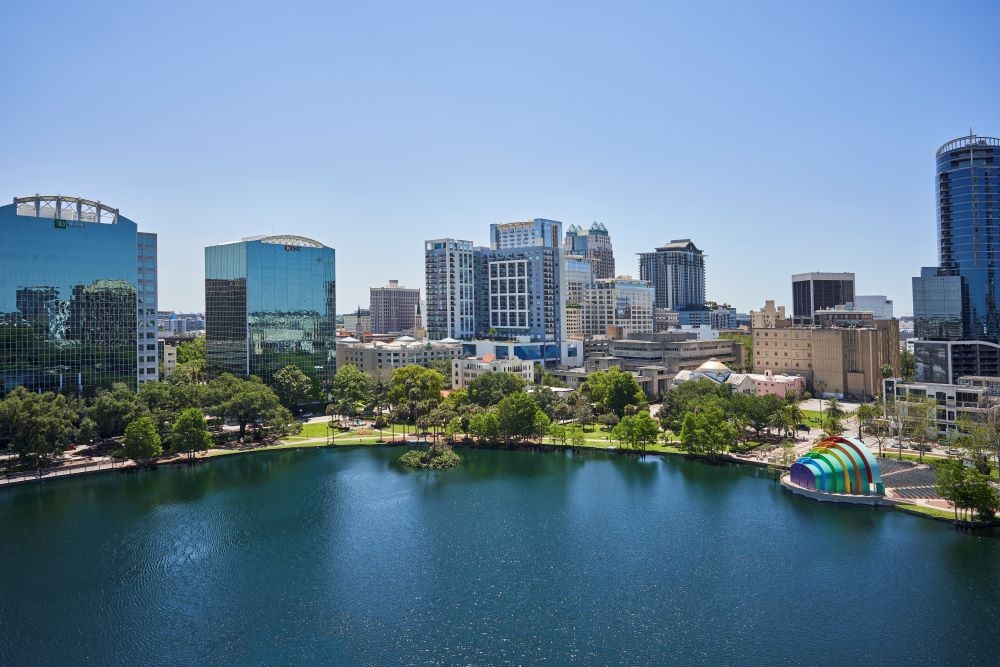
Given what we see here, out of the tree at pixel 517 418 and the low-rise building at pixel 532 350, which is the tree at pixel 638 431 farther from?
the low-rise building at pixel 532 350

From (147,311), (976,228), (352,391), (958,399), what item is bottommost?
(958,399)

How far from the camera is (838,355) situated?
88312 mm

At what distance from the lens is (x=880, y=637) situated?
27.3 m

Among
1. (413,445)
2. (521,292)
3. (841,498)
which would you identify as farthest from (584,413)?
(521,292)

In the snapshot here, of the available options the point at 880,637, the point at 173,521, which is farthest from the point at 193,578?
the point at 880,637

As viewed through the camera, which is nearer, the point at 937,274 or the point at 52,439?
the point at 52,439

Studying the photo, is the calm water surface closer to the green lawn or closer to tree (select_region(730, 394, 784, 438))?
tree (select_region(730, 394, 784, 438))

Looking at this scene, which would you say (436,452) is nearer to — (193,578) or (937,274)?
(193,578)

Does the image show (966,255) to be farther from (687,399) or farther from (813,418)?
(687,399)

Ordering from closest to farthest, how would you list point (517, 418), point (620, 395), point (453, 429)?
point (517, 418), point (453, 429), point (620, 395)

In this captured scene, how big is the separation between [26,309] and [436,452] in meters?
43.5

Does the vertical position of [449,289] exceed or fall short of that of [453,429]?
it exceeds it

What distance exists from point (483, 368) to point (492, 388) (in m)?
20.0

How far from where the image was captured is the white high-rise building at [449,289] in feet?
417
